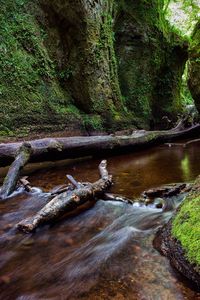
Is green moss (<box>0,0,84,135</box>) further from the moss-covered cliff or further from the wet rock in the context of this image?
the wet rock

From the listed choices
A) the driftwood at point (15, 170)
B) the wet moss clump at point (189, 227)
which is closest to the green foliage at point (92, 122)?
the driftwood at point (15, 170)

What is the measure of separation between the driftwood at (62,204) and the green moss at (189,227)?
58.6 inches

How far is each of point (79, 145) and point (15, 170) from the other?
7.53ft

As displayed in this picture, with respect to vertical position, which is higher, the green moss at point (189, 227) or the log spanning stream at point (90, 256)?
the green moss at point (189, 227)

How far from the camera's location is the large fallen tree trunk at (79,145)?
5.73 metres

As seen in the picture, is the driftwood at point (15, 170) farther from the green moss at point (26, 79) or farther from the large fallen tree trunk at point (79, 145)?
the green moss at point (26, 79)

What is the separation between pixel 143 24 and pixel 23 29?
6.89 meters

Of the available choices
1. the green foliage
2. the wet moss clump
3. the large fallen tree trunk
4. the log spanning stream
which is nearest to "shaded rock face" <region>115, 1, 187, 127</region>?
the green foliage

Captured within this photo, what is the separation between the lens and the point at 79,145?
7.11 metres

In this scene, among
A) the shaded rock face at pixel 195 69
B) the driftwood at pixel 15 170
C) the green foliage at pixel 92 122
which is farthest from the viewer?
the shaded rock face at pixel 195 69

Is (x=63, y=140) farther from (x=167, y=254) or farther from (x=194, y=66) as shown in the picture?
(x=194, y=66)

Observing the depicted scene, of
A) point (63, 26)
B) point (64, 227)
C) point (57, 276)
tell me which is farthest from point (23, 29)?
point (57, 276)

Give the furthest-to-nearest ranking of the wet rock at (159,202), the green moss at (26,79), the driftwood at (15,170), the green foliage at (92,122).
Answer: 1. the green foliage at (92,122)
2. the green moss at (26,79)
3. the driftwood at (15,170)
4. the wet rock at (159,202)

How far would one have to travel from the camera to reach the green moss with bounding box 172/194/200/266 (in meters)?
2.09
